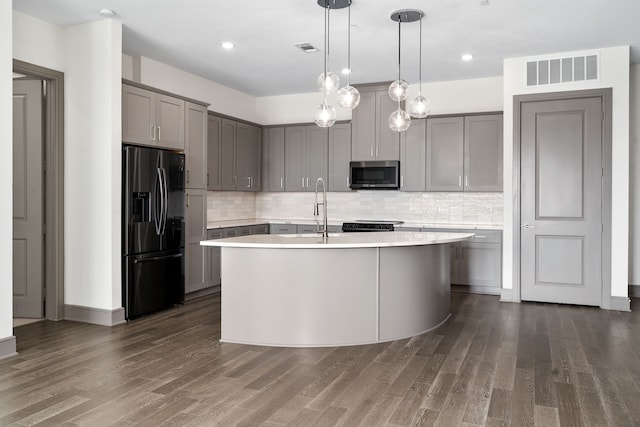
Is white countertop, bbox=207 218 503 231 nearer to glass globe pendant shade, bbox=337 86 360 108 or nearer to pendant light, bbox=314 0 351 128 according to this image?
pendant light, bbox=314 0 351 128

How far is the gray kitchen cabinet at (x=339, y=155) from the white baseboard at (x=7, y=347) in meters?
A: 4.69

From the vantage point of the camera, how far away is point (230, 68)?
648 cm

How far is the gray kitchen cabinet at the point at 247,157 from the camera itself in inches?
288

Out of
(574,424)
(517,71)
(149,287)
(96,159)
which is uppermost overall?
(517,71)

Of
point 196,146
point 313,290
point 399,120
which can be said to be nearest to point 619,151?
point 399,120

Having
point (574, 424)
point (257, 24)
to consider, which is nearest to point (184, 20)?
point (257, 24)

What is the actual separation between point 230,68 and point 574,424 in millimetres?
5417

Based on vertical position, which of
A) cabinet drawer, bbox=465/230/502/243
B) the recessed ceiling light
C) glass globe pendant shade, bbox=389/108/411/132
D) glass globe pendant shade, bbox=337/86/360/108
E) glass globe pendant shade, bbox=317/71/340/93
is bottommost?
cabinet drawer, bbox=465/230/502/243

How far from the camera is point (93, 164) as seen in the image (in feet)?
15.9

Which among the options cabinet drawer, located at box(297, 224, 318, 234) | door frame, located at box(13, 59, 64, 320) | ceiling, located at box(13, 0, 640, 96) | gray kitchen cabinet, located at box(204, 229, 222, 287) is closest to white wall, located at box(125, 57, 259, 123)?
ceiling, located at box(13, 0, 640, 96)

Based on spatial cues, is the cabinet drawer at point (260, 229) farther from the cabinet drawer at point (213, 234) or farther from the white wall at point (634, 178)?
the white wall at point (634, 178)

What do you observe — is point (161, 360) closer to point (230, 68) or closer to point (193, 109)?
point (193, 109)

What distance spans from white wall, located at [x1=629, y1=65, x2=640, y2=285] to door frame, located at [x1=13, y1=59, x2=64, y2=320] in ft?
21.2

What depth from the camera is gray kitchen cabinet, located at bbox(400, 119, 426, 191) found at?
693 centimetres
